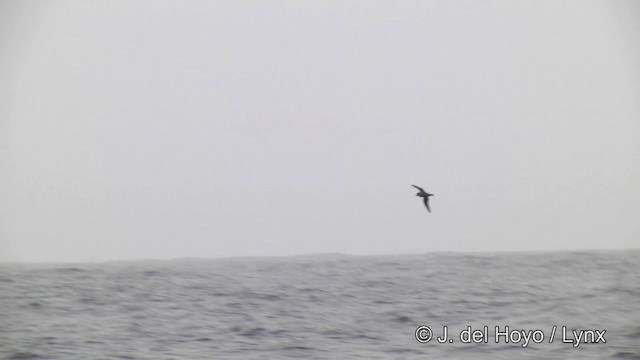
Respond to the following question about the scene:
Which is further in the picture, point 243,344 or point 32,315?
point 32,315

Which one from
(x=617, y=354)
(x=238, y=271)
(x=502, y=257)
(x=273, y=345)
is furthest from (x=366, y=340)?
(x=502, y=257)

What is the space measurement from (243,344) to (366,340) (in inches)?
104

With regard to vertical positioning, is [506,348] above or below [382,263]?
below

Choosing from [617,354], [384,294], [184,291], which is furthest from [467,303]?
[184,291]

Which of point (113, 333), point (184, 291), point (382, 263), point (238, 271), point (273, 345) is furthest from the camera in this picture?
point (382, 263)

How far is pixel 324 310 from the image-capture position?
23500 millimetres

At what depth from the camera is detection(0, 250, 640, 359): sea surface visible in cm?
1856

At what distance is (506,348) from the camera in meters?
18.3

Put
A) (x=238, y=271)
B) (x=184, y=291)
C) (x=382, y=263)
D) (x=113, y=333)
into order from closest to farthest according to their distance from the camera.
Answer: (x=113, y=333), (x=184, y=291), (x=238, y=271), (x=382, y=263)

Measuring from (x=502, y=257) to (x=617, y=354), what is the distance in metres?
21.6

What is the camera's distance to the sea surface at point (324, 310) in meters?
18.6

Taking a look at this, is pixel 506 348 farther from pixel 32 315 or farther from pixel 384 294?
pixel 32 315

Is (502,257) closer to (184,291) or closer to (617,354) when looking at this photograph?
(184,291)

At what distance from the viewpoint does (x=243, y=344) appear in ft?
62.3
